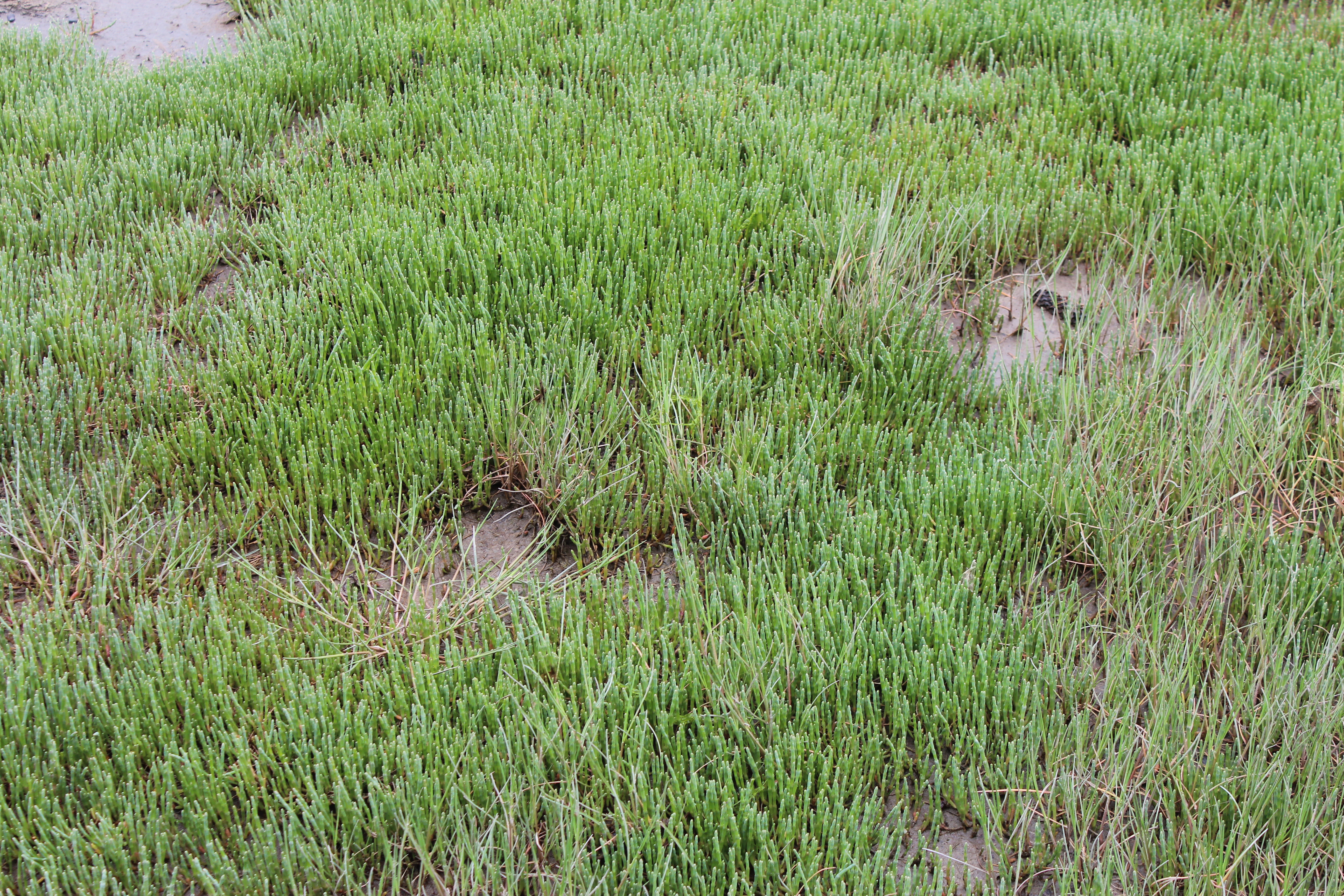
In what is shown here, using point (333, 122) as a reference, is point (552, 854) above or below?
below

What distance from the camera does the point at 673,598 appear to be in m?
2.85

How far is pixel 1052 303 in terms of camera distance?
158 inches

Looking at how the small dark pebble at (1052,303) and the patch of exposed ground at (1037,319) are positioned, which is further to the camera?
the small dark pebble at (1052,303)

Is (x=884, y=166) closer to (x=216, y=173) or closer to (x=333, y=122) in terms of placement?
(x=333, y=122)

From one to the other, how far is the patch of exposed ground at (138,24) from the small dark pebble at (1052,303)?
4.08 metres

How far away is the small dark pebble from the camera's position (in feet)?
13.0

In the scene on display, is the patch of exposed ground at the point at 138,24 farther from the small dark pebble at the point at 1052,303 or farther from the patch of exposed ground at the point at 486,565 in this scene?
the small dark pebble at the point at 1052,303

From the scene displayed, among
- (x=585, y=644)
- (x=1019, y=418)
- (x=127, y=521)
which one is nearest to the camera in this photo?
(x=585, y=644)

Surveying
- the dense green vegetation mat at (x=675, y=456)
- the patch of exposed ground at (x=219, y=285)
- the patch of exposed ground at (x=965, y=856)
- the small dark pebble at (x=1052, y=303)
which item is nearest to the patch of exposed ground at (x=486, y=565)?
the dense green vegetation mat at (x=675, y=456)

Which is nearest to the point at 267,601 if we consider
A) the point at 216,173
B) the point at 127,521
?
the point at 127,521

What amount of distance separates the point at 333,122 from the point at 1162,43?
395 centimetres

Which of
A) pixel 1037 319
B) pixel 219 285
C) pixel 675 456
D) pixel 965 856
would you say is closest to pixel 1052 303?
pixel 1037 319

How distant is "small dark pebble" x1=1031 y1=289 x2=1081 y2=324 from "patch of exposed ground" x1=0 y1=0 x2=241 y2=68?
4081mm

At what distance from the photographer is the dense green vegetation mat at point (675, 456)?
2.38 metres
